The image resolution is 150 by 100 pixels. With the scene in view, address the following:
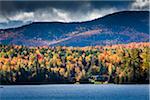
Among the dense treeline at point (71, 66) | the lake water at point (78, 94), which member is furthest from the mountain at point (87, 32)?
the lake water at point (78, 94)

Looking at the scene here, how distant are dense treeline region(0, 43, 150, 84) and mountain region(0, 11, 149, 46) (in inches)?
1584

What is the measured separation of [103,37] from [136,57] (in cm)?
6187

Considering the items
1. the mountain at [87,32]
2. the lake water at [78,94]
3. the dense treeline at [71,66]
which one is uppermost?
the mountain at [87,32]

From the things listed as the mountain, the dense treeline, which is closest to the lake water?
the dense treeline

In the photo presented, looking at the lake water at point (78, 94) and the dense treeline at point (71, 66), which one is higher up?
the dense treeline at point (71, 66)

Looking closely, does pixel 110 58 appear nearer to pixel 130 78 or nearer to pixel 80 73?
pixel 80 73

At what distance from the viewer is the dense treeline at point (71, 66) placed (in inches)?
1650

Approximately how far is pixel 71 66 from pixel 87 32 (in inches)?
2917

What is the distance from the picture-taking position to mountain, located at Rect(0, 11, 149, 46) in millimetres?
104037

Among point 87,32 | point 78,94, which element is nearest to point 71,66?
point 78,94

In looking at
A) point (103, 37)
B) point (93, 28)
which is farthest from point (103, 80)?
point (93, 28)

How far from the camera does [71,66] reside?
51.6 meters

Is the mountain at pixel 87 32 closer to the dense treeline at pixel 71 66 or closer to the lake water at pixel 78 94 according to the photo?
the dense treeline at pixel 71 66

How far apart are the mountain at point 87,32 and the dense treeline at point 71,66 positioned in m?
40.2
